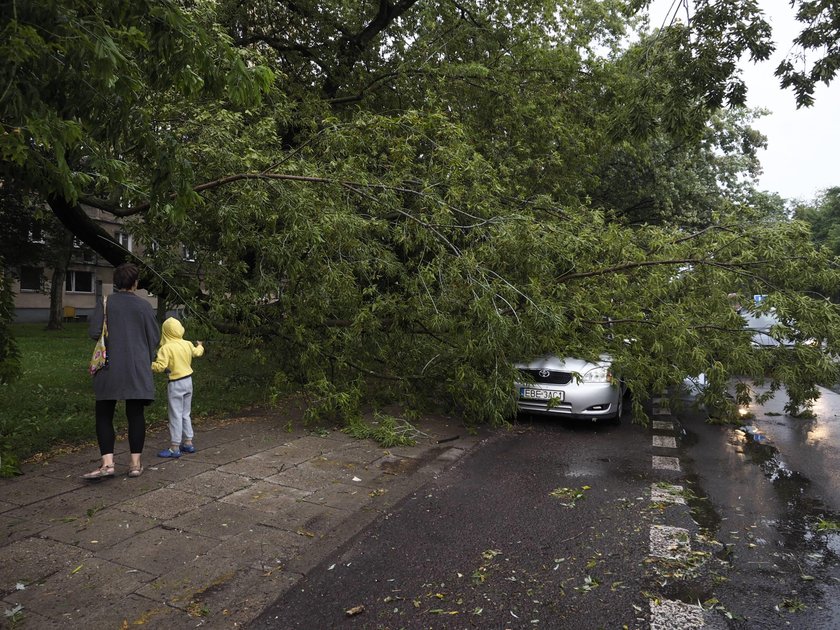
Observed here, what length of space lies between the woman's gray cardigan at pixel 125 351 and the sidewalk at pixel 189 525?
0.76m

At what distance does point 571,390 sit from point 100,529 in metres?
5.92

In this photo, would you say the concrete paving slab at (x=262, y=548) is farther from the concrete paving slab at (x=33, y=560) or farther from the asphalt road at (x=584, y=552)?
the concrete paving slab at (x=33, y=560)

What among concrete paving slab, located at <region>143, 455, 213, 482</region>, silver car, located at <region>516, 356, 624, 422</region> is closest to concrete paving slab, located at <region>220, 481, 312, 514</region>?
concrete paving slab, located at <region>143, 455, 213, 482</region>

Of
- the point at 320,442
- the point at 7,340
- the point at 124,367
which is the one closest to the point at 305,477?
the point at 320,442

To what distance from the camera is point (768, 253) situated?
811cm

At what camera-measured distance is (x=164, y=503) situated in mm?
4926

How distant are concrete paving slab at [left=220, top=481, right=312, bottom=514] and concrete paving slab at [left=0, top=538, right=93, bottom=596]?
124 cm

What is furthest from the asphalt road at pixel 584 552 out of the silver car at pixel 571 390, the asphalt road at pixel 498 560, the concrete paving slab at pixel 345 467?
the silver car at pixel 571 390

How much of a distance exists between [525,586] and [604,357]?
5276 millimetres

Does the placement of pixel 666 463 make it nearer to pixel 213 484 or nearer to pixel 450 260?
pixel 450 260

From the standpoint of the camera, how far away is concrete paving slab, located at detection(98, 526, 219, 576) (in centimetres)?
387

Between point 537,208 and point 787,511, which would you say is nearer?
point 787,511

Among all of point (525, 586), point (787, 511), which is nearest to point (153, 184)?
point (525, 586)

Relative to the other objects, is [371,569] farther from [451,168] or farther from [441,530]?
[451,168]
